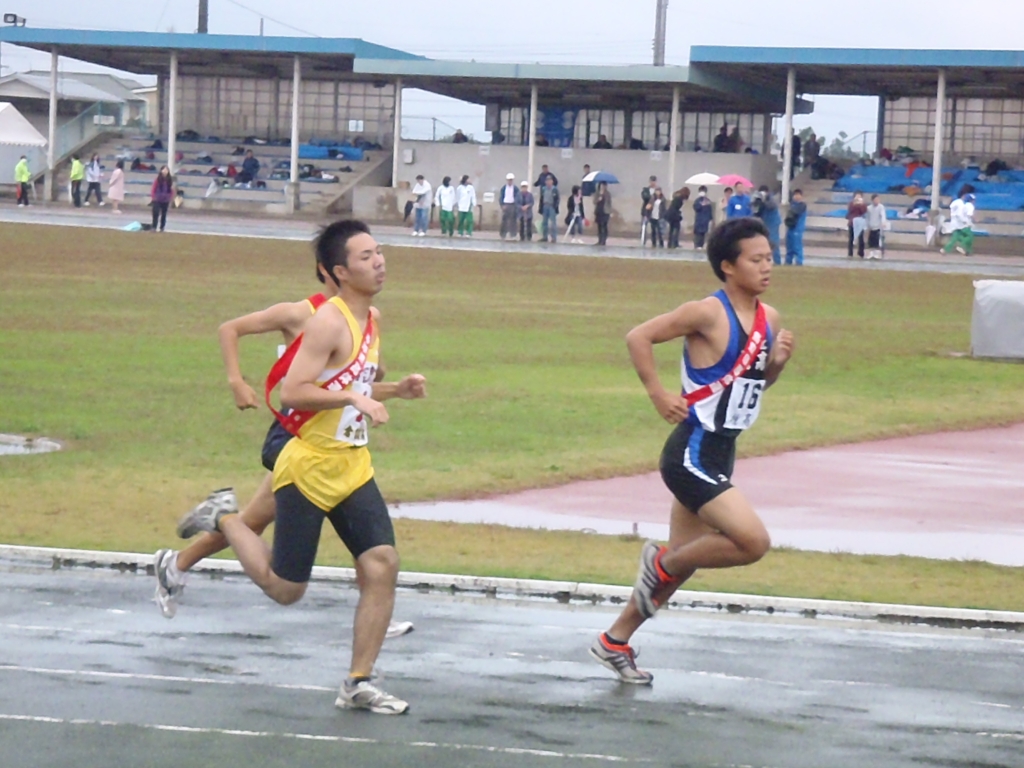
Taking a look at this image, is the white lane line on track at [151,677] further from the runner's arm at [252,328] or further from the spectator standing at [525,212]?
the spectator standing at [525,212]

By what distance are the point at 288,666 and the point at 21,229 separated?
110ft

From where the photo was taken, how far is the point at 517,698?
6.34 metres

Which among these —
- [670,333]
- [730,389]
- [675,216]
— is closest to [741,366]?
[730,389]

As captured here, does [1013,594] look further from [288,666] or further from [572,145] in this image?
[572,145]

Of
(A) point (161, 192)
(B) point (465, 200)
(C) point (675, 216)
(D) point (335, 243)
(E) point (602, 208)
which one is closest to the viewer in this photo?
(D) point (335, 243)

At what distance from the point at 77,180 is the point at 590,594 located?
163ft

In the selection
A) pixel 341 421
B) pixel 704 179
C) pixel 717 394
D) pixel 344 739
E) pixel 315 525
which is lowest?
pixel 344 739

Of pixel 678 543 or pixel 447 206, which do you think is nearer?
pixel 678 543

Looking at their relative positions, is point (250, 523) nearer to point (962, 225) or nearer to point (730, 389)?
point (730, 389)

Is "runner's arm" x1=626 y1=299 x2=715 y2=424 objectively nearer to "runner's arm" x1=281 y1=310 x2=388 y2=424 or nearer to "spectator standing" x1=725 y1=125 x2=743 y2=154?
"runner's arm" x1=281 y1=310 x2=388 y2=424

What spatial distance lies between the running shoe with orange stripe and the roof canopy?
46948mm

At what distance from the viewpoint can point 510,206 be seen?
1817 inches

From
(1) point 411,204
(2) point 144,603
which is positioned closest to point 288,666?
(2) point 144,603

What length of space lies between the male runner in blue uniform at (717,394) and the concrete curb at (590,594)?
1768mm
